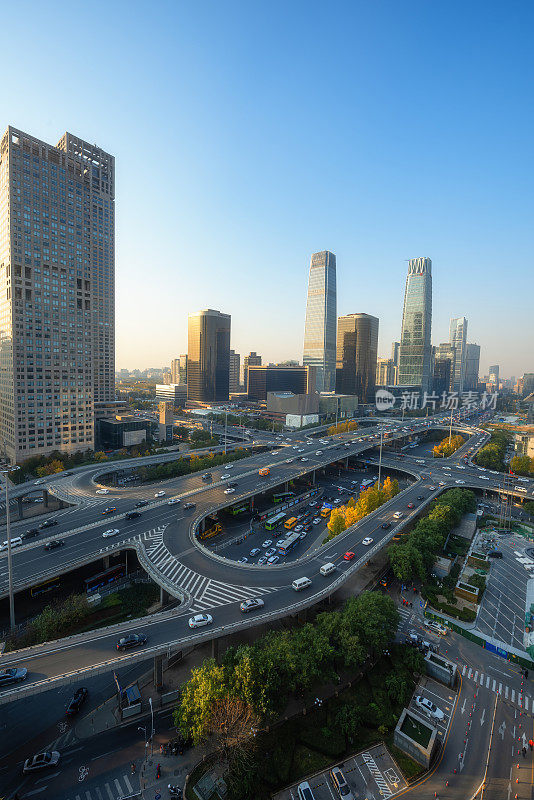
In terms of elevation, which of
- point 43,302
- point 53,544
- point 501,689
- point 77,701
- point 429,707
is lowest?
point 501,689

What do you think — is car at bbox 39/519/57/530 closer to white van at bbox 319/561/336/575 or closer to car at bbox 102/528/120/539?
car at bbox 102/528/120/539

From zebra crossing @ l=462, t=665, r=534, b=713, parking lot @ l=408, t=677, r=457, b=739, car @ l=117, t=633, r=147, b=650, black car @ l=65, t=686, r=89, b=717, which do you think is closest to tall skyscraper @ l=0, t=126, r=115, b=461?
black car @ l=65, t=686, r=89, b=717

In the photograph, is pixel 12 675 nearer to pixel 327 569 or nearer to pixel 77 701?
pixel 77 701

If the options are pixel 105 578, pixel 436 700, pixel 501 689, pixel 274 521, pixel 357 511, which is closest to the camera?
pixel 436 700

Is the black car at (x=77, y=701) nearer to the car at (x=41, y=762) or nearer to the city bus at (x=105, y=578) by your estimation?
the car at (x=41, y=762)

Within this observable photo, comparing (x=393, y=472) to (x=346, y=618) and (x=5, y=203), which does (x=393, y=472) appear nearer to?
(x=346, y=618)

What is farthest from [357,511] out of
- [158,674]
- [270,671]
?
[158,674]

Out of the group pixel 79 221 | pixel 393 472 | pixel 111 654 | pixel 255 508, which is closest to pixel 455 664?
pixel 111 654
